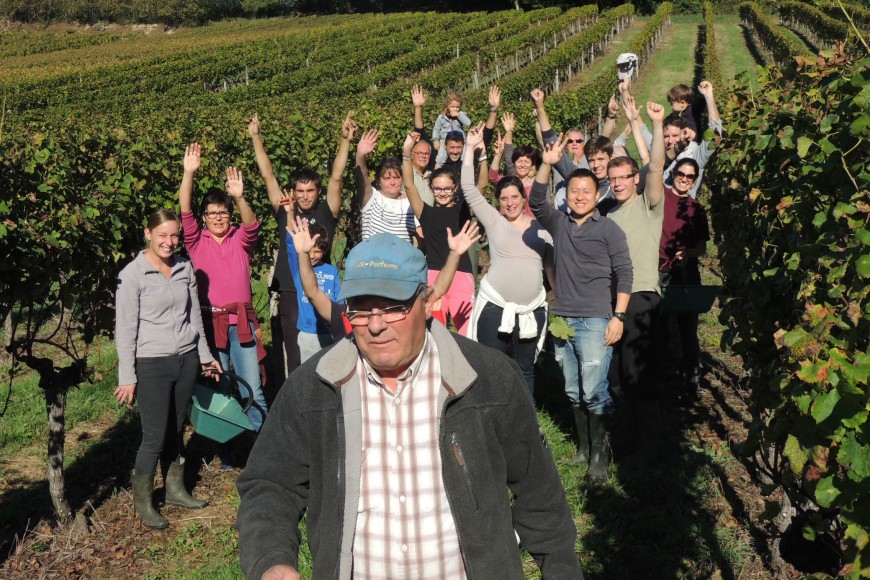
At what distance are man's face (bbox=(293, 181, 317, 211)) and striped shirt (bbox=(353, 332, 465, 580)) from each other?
162 inches

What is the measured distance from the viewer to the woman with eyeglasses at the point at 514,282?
583 centimetres

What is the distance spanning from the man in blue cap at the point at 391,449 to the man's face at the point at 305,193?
396cm

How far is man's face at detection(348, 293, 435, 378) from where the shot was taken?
2.40 meters

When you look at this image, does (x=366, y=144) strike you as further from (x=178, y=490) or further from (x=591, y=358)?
(x=178, y=490)

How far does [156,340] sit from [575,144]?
4.44 metres

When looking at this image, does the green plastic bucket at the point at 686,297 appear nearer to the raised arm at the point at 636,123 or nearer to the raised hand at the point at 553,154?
the raised arm at the point at 636,123

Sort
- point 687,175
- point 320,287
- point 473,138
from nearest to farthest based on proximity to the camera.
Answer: point 320,287 < point 473,138 < point 687,175

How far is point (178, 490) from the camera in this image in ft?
18.9

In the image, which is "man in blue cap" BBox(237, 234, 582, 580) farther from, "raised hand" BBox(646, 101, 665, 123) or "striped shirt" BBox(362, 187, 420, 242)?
"striped shirt" BBox(362, 187, 420, 242)

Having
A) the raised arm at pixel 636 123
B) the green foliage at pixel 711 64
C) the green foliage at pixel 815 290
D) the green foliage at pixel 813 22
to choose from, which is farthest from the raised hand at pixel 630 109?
the green foliage at pixel 813 22

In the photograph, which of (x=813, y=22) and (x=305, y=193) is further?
(x=813, y=22)

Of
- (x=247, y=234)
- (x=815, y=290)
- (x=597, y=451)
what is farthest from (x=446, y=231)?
(x=815, y=290)

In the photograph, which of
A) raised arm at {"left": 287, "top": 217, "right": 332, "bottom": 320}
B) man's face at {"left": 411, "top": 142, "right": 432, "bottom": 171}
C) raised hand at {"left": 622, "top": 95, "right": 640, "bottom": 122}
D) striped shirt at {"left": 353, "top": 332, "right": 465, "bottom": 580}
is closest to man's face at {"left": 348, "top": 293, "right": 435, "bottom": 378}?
striped shirt at {"left": 353, "top": 332, "right": 465, "bottom": 580}

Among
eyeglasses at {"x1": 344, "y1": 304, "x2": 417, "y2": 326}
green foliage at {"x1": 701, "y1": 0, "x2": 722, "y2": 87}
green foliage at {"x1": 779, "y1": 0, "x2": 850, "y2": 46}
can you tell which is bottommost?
eyeglasses at {"x1": 344, "y1": 304, "x2": 417, "y2": 326}
